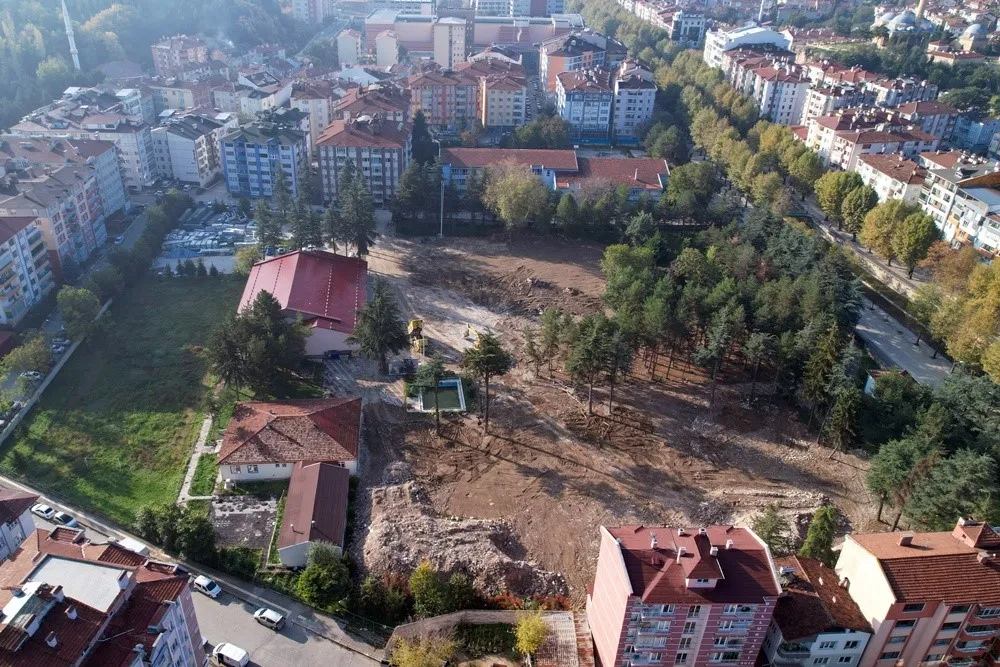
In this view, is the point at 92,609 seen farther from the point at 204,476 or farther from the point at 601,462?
the point at 601,462

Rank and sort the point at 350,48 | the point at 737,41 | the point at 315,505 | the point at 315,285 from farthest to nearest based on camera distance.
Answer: the point at 350,48 → the point at 737,41 → the point at 315,285 → the point at 315,505

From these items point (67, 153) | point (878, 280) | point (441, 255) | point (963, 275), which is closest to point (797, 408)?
point (963, 275)

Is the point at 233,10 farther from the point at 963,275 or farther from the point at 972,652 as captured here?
the point at 972,652

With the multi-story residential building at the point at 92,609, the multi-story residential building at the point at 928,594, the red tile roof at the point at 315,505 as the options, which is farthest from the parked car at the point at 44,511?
the multi-story residential building at the point at 928,594

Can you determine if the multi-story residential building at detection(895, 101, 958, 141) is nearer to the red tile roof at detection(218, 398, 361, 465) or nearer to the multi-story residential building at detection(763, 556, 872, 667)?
the multi-story residential building at detection(763, 556, 872, 667)

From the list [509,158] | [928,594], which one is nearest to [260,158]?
[509,158]

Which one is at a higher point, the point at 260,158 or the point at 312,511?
the point at 260,158

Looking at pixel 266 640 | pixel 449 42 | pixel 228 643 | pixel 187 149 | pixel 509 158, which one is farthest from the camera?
pixel 449 42
